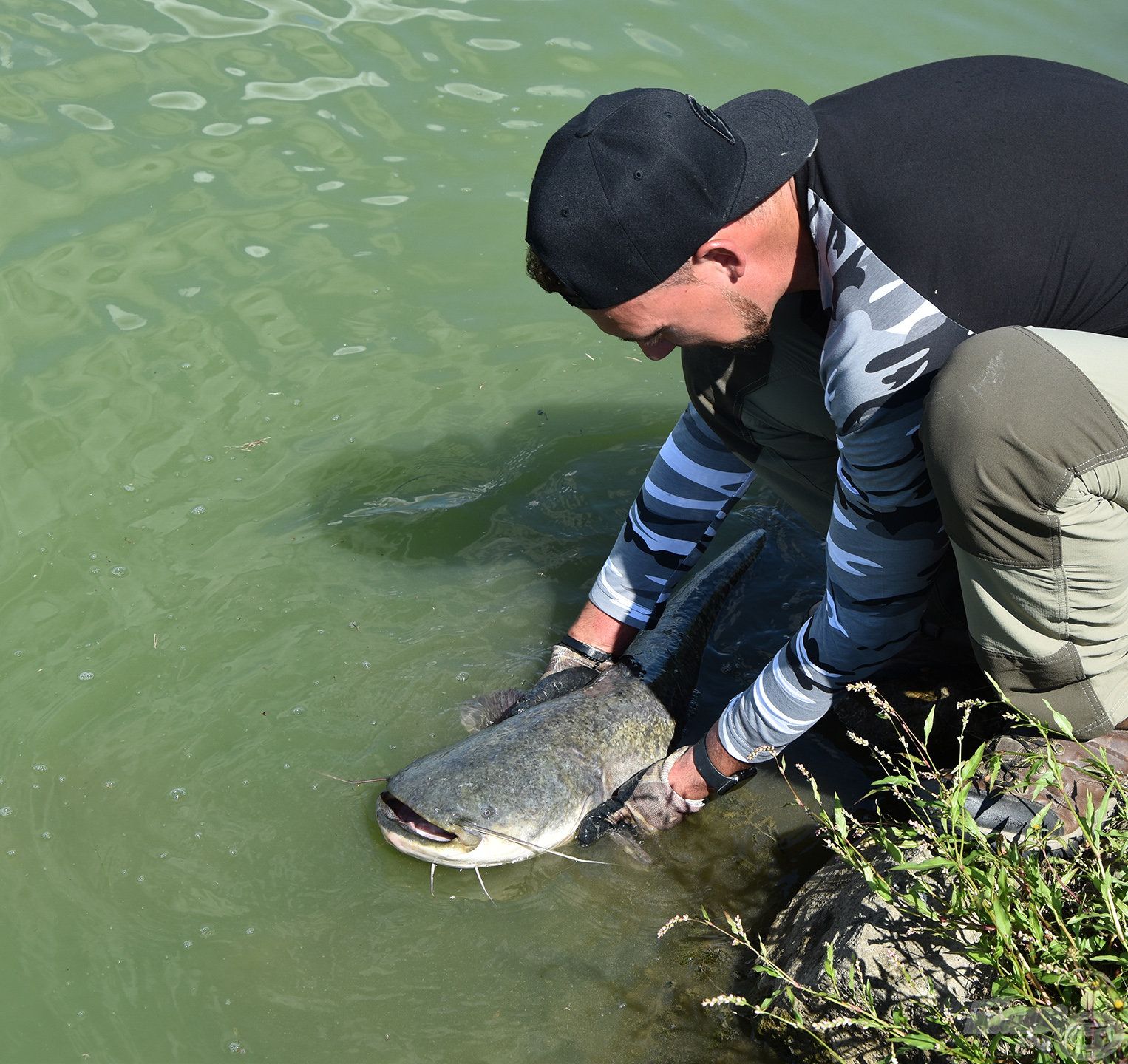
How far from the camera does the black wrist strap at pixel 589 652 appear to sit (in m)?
4.33

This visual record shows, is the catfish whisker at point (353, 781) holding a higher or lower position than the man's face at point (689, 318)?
lower

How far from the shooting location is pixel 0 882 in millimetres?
3494

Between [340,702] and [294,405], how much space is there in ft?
5.85

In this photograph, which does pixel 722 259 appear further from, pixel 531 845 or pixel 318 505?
pixel 318 505

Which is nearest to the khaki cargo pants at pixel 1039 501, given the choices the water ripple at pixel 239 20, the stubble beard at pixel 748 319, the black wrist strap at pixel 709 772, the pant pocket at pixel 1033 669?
the pant pocket at pixel 1033 669

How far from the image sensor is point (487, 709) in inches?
165

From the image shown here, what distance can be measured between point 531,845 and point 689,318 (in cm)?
182

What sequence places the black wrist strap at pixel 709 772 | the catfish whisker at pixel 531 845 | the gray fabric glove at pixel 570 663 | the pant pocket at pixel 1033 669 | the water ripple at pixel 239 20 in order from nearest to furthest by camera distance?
1. the pant pocket at pixel 1033 669
2. the catfish whisker at pixel 531 845
3. the black wrist strap at pixel 709 772
4. the gray fabric glove at pixel 570 663
5. the water ripple at pixel 239 20

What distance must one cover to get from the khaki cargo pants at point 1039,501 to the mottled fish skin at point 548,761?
1367 mm

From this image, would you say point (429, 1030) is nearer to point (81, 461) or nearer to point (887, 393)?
point (887, 393)

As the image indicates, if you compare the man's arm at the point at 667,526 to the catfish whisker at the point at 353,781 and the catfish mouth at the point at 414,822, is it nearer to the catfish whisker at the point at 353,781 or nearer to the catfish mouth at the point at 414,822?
the catfish whisker at the point at 353,781

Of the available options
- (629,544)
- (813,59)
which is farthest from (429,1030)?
(813,59)

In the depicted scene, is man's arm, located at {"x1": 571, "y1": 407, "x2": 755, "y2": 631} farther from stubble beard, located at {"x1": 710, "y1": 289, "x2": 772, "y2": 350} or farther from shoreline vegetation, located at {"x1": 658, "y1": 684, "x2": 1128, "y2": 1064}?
shoreline vegetation, located at {"x1": 658, "y1": 684, "x2": 1128, "y2": 1064}

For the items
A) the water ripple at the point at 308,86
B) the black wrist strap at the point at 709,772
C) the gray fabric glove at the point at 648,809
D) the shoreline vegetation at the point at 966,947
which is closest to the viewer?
the shoreline vegetation at the point at 966,947
